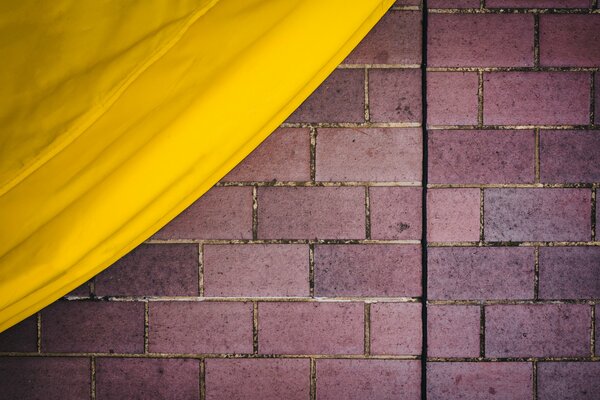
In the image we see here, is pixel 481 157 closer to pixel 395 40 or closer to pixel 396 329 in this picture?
pixel 395 40

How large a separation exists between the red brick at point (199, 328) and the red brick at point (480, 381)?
0.45m

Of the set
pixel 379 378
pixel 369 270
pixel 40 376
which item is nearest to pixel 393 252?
pixel 369 270

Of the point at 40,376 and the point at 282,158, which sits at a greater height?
the point at 282,158

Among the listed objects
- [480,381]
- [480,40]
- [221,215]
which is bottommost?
[480,381]

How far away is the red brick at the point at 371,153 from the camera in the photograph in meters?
1.00

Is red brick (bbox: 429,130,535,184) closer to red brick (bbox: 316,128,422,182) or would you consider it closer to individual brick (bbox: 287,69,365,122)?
red brick (bbox: 316,128,422,182)

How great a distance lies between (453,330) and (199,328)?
1.95 ft

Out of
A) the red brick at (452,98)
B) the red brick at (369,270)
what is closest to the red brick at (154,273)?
the red brick at (369,270)

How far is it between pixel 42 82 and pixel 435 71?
0.80 meters

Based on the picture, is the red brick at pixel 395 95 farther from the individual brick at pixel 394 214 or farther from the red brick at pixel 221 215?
the red brick at pixel 221 215

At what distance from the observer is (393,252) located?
1.01m

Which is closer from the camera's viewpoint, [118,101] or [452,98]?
[118,101]

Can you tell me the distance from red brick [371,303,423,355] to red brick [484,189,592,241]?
256mm

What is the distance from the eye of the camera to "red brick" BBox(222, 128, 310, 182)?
1.00 metres
